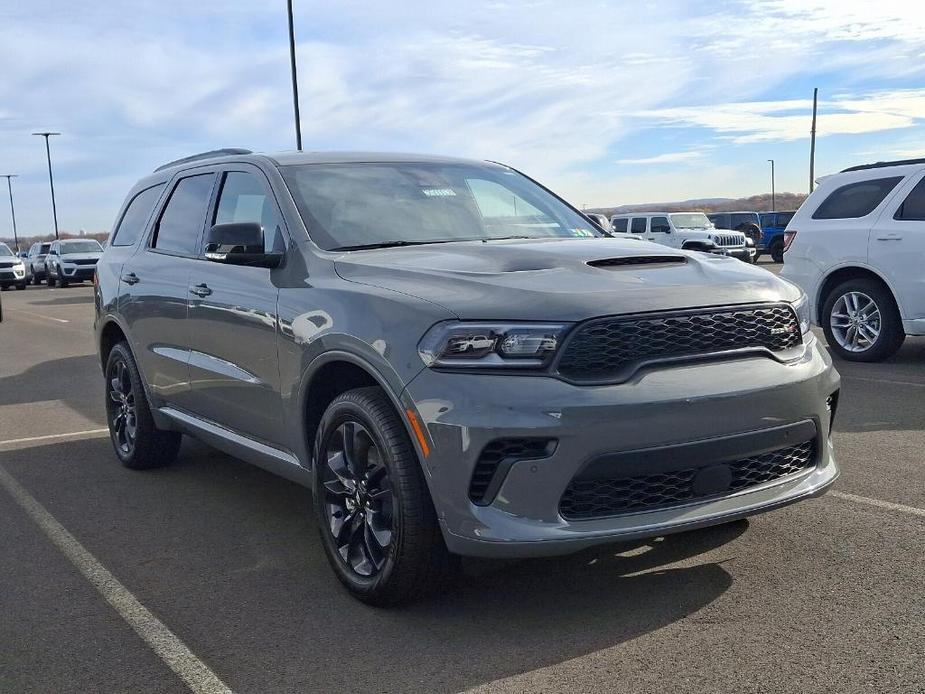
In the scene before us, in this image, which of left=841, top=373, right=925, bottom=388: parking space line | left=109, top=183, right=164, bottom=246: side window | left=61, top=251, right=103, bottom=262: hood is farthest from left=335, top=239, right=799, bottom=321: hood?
left=61, top=251, right=103, bottom=262: hood

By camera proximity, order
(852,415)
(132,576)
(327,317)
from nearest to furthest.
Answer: (327,317) < (132,576) < (852,415)

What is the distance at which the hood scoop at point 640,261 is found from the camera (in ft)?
12.7

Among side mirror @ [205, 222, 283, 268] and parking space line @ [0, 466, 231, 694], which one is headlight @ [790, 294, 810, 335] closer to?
side mirror @ [205, 222, 283, 268]

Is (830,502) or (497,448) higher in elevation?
(497,448)

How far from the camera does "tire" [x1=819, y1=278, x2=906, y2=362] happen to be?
9.38 meters

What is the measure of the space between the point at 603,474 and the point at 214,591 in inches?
68.7

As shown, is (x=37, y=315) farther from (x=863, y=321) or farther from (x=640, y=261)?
(x=640, y=261)

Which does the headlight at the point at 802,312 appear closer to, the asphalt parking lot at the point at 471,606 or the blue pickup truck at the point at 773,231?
the asphalt parking lot at the point at 471,606

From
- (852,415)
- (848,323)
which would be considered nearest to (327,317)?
(852,415)

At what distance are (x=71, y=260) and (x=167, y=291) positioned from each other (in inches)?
1366

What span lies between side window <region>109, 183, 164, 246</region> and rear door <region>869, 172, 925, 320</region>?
650 cm

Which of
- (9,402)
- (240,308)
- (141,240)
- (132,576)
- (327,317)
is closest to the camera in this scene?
(327,317)

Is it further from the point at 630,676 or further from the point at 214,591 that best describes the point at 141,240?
the point at 630,676

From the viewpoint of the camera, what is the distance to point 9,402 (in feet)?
30.2
